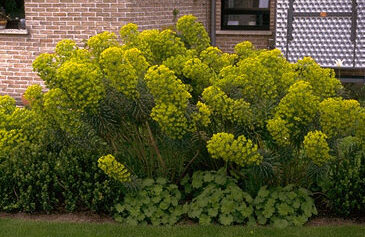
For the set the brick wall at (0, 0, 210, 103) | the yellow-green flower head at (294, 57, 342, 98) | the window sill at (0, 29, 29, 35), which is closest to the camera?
the yellow-green flower head at (294, 57, 342, 98)

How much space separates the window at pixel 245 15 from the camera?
1538cm

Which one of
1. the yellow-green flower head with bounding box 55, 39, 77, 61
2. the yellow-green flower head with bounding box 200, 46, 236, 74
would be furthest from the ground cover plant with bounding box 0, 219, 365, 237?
the yellow-green flower head with bounding box 200, 46, 236, 74

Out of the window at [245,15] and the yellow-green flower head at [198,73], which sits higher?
the window at [245,15]

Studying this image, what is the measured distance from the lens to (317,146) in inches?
198

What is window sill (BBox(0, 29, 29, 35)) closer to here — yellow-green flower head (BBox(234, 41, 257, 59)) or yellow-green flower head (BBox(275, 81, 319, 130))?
yellow-green flower head (BBox(234, 41, 257, 59))

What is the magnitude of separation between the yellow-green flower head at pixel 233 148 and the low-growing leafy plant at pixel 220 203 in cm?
55

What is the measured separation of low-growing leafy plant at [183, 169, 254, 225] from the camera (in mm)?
5539

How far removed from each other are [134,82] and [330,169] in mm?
2117

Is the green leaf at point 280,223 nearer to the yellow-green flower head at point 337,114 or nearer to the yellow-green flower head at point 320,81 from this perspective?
the yellow-green flower head at point 337,114

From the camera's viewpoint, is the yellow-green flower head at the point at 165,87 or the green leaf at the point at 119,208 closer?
the yellow-green flower head at the point at 165,87

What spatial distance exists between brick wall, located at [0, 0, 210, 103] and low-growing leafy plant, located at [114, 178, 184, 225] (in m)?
5.00

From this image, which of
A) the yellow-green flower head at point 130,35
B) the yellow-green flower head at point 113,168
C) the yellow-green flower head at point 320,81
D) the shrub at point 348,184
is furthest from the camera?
the yellow-green flower head at point 130,35

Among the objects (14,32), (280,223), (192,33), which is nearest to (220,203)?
(280,223)

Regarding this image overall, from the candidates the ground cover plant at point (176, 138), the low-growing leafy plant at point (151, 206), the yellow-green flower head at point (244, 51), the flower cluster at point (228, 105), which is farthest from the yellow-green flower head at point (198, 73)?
the low-growing leafy plant at point (151, 206)
